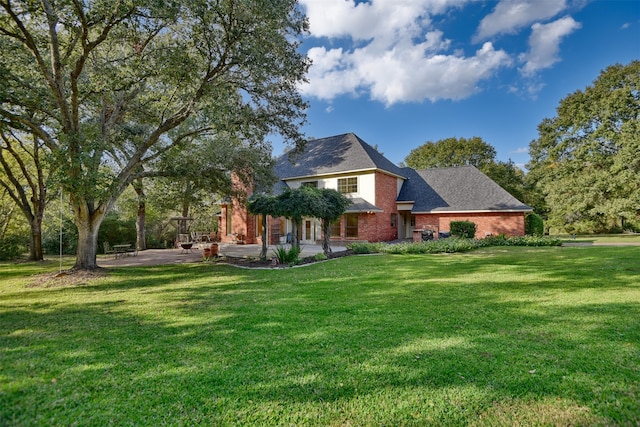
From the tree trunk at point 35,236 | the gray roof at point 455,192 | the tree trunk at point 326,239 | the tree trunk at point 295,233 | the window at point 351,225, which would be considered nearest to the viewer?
the tree trunk at point 295,233

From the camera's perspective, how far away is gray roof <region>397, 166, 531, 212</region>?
71.1ft

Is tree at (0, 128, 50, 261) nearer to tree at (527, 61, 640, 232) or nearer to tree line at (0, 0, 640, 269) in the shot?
tree line at (0, 0, 640, 269)

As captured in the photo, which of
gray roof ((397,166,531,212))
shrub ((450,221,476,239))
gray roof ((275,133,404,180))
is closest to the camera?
shrub ((450,221,476,239))

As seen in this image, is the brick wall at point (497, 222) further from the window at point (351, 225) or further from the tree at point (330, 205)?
the tree at point (330, 205)

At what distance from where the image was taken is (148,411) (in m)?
2.83

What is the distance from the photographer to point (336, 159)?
23969 millimetres

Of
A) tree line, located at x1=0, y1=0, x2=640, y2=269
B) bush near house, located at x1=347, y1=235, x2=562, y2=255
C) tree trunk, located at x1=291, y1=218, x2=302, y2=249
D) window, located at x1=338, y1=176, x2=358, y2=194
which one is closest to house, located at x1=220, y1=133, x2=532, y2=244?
window, located at x1=338, y1=176, x2=358, y2=194

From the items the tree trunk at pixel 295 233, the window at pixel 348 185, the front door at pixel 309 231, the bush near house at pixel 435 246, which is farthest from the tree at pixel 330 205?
the front door at pixel 309 231

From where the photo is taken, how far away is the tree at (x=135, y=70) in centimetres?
859

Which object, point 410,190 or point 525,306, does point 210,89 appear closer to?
point 525,306

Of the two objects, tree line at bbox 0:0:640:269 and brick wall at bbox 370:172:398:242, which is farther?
brick wall at bbox 370:172:398:242

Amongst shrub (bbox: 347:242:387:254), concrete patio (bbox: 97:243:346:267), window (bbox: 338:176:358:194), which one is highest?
window (bbox: 338:176:358:194)

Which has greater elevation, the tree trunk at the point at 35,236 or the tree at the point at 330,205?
the tree at the point at 330,205

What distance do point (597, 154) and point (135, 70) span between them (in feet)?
120
